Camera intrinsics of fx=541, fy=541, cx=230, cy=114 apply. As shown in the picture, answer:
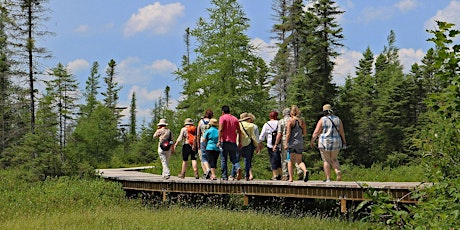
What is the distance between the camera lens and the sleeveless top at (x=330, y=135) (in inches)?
506

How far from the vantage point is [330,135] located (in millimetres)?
12844

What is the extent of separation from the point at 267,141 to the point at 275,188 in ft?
5.45

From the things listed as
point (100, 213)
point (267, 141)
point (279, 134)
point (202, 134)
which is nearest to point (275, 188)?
point (279, 134)

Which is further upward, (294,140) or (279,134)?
(279,134)

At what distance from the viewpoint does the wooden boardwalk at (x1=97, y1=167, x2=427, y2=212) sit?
450 inches

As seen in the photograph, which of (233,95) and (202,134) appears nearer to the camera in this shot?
(202,134)

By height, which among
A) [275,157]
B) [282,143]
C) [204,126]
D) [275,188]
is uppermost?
[204,126]

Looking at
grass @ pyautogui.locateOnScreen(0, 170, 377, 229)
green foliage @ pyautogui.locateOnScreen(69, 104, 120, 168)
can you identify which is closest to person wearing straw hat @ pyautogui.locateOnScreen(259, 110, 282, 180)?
grass @ pyautogui.locateOnScreen(0, 170, 377, 229)

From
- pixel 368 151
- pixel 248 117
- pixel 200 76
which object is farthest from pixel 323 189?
pixel 368 151

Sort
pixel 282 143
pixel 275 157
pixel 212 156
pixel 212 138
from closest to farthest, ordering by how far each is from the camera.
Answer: pixel 282 143
pixel 275 157
pixel 212 138
pixel 212 156

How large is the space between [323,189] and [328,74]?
80.0 ft

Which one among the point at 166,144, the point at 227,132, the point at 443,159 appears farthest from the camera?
the point at 166,144

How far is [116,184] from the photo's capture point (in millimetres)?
18188

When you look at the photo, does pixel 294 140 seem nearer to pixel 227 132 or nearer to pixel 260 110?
pixel 227 132
